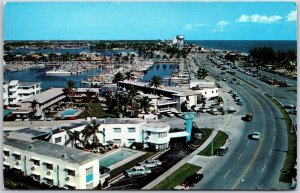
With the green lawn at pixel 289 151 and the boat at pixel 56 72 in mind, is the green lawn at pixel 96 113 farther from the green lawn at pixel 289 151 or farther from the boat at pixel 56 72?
the boat at pixel 56 72

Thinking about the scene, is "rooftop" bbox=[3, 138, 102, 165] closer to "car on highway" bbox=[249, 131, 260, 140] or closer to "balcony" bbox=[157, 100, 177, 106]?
"car on highway" bbox=[249, 131, 260, 140]

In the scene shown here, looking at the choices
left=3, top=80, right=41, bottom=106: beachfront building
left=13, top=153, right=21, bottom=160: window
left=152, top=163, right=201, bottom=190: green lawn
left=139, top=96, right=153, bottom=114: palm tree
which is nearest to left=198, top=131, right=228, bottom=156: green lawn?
left=152, top=163, right=201, bottom=190: green lawn

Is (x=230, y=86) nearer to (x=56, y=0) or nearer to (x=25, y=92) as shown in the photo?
(x=25, y=92)

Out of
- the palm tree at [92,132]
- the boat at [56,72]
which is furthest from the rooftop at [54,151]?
the boat at [56,72]

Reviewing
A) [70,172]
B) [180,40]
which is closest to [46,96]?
[180,40]

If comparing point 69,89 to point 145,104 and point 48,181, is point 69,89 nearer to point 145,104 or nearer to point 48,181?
point 145,104

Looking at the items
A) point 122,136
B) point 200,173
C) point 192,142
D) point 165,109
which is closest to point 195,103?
point 165,109
